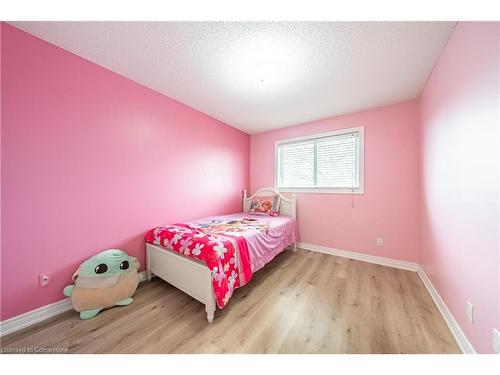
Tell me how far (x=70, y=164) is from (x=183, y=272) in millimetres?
1412

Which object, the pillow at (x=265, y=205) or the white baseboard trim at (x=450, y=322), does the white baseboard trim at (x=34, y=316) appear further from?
the white baseboard trim at (x=450, y=322)

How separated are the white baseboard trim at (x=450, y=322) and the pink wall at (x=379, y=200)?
2.08 ft

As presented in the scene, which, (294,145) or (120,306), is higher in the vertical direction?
(294,145)

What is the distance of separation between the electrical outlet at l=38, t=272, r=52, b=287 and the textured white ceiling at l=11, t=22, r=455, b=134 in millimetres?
1924

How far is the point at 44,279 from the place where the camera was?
4.58 feet

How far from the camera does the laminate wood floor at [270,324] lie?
3.77 feet

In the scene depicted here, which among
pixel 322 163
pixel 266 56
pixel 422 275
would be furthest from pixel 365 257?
pixel 266 56

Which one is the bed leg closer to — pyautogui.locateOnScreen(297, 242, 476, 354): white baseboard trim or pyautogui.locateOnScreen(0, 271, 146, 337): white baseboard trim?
pyautogui.locateOnScreen(0, 271, 146, 337): white baseboard trim

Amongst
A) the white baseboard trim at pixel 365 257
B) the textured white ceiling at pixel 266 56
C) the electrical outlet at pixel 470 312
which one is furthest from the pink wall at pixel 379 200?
the electrical outlet at pixel 470 312

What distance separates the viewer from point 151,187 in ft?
6.89

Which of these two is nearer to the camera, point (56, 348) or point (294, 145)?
point (56, 348)

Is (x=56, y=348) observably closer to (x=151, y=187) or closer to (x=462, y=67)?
(x=151, y=187)

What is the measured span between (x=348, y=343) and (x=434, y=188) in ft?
5.43
